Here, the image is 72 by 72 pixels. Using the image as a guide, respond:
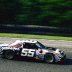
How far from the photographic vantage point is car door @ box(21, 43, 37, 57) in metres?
18.1

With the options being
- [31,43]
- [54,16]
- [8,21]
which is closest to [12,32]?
[8,21]

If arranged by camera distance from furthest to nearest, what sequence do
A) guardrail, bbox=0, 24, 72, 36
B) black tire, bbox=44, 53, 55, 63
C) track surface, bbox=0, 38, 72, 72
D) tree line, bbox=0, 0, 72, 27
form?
guardrail, bbox=0, 24, 72, 36, tree line, bbox=0, 0, 72, 27, black tire, bbox=44, 53, 55, 63, track surface, bbox=0, 38, 72, 72

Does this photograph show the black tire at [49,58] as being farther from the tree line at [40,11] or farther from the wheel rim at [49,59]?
the tree line at [40,11]

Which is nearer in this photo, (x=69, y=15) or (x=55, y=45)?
(x=55, y=45)

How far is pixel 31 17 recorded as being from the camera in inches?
1323

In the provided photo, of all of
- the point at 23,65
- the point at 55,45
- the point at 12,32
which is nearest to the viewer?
the point at 23,65

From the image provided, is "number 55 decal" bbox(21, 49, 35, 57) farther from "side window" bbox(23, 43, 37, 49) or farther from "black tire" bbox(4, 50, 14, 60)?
"black tire" bbox(4, 50, 14, 60)

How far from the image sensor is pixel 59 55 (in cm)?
1788

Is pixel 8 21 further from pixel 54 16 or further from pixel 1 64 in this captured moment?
pixel 1 64

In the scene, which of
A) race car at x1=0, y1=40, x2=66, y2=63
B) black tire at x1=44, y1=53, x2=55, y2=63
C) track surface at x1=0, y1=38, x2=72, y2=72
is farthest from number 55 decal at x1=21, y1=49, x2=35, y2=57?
black tire at x1=44, y1=53, x2=55, y2=63

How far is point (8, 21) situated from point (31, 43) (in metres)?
18.0

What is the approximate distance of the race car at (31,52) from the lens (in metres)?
18.0

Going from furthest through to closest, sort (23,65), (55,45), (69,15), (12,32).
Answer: (12,32)
(69,15)
(55,45)
(23,65)

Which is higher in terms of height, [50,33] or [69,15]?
[69,15]
